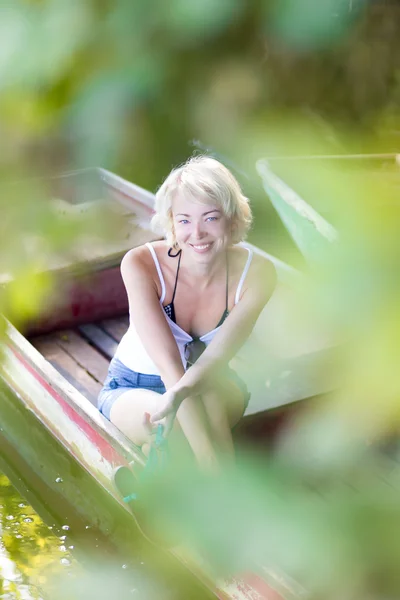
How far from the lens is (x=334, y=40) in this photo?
0.38 metres

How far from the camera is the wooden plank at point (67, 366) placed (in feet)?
8.77

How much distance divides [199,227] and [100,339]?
55.2 inches

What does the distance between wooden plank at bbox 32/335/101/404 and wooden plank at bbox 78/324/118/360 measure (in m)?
0.11

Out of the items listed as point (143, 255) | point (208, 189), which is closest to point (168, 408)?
point (143, 255)

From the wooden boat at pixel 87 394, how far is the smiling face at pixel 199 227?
149 mm

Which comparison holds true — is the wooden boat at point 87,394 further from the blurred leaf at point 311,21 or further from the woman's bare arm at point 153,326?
the blurred leaf at point 311,21

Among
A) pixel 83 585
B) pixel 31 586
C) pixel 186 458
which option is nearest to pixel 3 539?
pixel 31 586

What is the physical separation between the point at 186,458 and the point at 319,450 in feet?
0.20

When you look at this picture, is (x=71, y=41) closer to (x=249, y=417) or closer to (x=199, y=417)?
(x=199, y=417)

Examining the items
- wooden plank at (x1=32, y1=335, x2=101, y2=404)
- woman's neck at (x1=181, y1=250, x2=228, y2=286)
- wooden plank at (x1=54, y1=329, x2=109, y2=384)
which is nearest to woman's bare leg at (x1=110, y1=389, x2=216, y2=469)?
woman's neck at (x1=181, y1=250, x2=228, y2=286)

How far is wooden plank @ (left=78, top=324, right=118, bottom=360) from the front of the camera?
2.87m

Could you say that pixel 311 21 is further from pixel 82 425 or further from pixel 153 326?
pixel 82 425

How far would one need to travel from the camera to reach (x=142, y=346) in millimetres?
1818

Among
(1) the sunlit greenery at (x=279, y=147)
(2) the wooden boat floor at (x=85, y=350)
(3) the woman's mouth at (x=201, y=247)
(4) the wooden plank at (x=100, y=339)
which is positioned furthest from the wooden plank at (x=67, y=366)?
(1) the sunlit greenery at (x=279, y=147)
